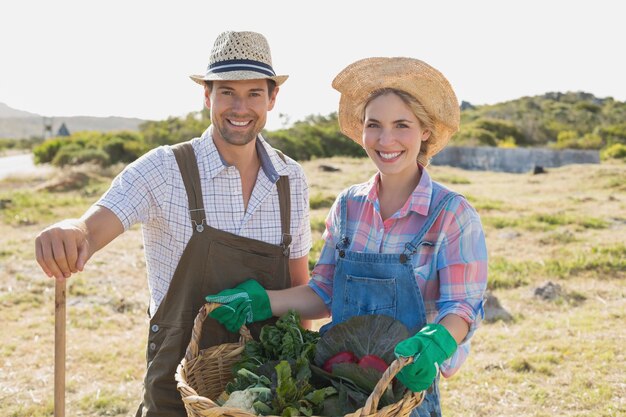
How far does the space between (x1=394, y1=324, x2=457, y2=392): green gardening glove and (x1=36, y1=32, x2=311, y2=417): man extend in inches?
31.2

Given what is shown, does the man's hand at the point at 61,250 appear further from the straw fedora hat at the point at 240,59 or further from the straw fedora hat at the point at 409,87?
the straw fedora hat at the point at 409,87

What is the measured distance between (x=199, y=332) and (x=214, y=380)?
17 centimetres

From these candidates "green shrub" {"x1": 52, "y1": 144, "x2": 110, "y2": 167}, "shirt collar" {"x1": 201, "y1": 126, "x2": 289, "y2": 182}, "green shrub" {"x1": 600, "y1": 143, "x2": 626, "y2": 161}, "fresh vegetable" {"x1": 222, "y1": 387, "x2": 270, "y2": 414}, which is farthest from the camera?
"green shrub" {"x1": 600, "y1": 143, "x2": 626, "y2": 161}

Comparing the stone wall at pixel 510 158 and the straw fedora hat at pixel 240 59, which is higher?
the straw fedora hat at pixel 240 59

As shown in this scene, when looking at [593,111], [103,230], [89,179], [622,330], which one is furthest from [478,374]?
[593,111]

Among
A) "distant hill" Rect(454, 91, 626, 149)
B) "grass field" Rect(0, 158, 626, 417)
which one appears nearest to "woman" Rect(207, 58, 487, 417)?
"grass field" Rect(0, 158, 626, 417)

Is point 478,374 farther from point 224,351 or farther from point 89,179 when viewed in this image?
point 89,179

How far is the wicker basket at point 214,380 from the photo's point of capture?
1639 mm

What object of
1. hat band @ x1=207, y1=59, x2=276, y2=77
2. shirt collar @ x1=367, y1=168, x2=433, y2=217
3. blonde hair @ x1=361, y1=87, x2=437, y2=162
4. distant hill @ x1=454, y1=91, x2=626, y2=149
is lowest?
shirt collar @ x1=367, y1=168, x2=433, y2=217

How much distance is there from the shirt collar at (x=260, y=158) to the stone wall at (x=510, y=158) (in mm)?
20606

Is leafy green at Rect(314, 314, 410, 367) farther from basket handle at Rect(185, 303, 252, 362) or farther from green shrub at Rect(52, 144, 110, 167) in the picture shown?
green shrub at Rect(52, 144, 110, 167)

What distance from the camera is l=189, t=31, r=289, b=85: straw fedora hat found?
2.45m

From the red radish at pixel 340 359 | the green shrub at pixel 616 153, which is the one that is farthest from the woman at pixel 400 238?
the green shrub at pixel 616 153

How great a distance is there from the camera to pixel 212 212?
7.89 ft
